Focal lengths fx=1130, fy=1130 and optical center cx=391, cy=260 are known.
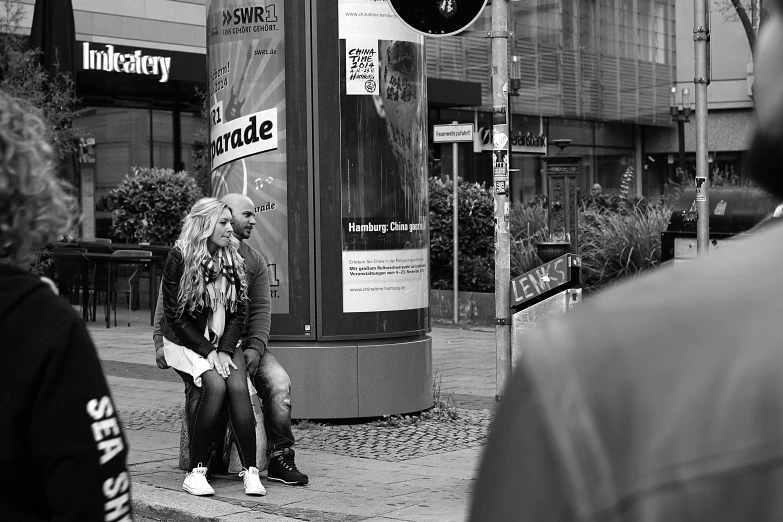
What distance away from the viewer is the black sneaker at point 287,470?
291 inches

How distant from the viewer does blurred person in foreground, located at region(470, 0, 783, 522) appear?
31.4 inches

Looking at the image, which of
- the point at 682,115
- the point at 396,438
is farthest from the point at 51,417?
the point at 682,115

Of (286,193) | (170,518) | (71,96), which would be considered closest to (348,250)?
(286,193)

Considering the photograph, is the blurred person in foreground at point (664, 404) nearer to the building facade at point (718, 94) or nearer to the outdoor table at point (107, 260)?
the outdoor table at point (107, 260)

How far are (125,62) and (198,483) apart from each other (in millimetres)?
17847

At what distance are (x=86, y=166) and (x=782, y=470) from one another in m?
27.1

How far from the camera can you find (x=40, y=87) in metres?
18.3

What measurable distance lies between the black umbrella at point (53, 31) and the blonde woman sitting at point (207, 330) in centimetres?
1079

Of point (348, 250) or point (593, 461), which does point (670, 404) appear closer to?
point (593, 461)

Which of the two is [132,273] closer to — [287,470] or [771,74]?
[287,470]

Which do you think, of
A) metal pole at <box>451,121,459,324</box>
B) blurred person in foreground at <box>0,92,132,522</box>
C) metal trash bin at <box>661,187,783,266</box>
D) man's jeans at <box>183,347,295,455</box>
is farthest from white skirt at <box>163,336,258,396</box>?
metal pole at <box>451,121,459,324</box>

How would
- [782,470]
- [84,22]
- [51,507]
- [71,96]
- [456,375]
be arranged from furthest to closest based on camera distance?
[84,22] < [71,96] < [456,375] < [51,507] < [782,470]

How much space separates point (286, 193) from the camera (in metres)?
9.52

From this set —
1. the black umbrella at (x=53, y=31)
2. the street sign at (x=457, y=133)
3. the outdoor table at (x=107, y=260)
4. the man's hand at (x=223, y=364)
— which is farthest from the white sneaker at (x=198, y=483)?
the black umbrella at (x=53, y=31)
